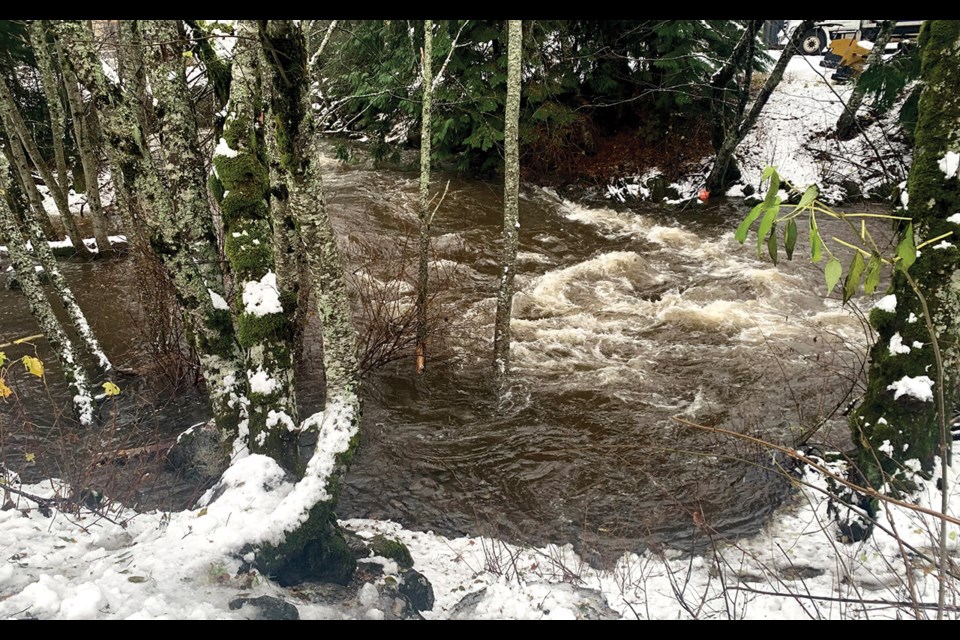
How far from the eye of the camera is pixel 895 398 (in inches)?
184

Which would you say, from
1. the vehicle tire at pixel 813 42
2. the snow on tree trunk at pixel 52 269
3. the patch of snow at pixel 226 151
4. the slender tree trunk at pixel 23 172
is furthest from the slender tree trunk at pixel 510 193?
the vehicle tire at pixel 813 42

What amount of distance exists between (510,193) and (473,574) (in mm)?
4182

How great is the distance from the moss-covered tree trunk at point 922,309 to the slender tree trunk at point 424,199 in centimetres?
483

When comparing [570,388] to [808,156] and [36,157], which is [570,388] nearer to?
[36,157]

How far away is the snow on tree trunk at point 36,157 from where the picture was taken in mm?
7959

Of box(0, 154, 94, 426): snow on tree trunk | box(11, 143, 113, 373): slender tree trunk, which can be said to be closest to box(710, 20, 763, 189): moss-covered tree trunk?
box(11, 143, 113, 373): slender tree trunk

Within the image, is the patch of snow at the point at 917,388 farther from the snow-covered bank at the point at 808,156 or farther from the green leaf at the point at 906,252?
the snow-covered bank at the point at 808,156

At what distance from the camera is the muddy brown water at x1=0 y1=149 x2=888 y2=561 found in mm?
5984

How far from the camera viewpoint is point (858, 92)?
38.6 ft

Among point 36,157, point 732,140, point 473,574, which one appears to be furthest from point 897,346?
point 36,157

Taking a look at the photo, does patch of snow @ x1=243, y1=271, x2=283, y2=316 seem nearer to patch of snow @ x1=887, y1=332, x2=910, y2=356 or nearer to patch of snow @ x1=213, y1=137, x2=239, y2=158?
patch of snow @ x1=213, y1=137, x2=239, y2=158
